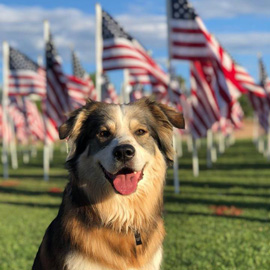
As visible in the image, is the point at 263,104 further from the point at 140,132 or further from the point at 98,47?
the point at 140,132

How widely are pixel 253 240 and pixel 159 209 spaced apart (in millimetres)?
5143

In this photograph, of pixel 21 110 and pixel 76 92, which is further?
pixel 21 110

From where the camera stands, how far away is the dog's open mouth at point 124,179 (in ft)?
17.1

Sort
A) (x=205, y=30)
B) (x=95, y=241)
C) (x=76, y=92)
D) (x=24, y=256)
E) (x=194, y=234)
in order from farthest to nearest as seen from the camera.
Answer: (x=76, y=92), (x=205, y=30), (x=194, y=234), (x=24, y=256), (x=95, y=241)

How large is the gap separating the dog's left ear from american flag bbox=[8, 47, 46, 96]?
18.4m

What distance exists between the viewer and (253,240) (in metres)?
10.1

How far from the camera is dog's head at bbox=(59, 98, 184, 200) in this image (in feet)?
16.9

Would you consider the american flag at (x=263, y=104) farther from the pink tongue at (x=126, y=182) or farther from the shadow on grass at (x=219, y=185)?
the pink tongue at (x=126, y=182)

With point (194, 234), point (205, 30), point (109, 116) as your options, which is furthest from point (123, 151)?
point (205, 30)

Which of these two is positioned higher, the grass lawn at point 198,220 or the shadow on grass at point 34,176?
the shadow on grass at point 34,176

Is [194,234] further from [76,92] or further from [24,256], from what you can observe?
[76,92]

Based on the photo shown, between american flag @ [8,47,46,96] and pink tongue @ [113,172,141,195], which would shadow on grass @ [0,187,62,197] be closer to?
american flag @ [8,47,46,96]

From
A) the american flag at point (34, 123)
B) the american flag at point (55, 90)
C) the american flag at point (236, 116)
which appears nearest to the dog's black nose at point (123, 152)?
the american flag at point (55, 90)

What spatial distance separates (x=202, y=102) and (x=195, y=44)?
488 centimetres
